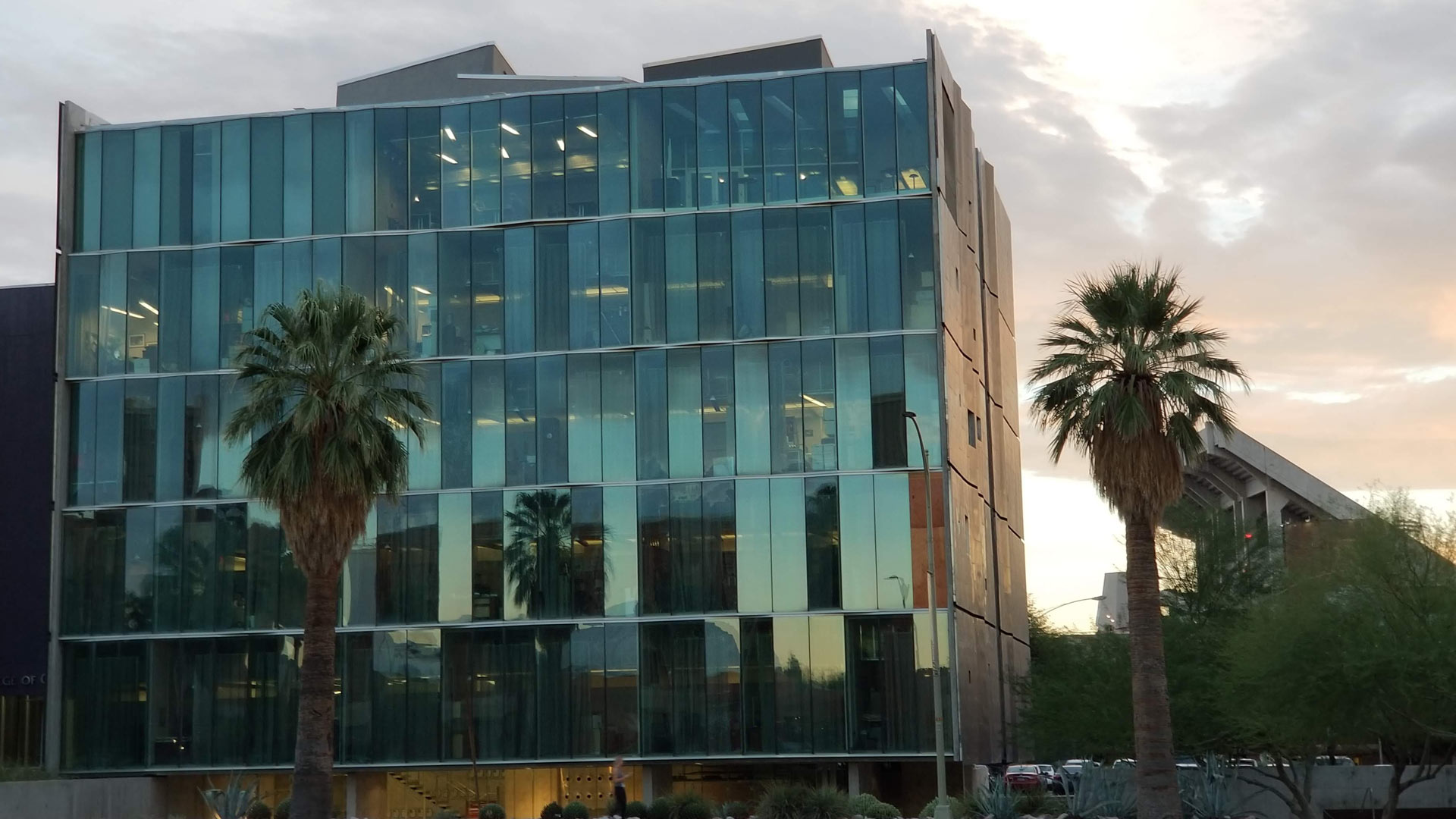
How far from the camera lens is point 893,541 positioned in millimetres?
47344

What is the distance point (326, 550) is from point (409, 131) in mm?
20228

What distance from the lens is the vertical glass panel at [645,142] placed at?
165ft

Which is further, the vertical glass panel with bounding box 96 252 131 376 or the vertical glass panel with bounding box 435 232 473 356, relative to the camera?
the vertical glass panel with bounding box 96 252 131 376

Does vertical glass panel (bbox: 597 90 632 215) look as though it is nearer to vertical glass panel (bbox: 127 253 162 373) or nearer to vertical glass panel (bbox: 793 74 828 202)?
vertical glass panel (bbox: 793 74 828 202)

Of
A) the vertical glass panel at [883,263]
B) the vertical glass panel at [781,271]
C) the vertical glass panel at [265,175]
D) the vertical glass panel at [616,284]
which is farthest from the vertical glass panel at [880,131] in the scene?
the vertical glass panel at [265,175]

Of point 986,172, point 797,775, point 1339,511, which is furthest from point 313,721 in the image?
point 1339,511

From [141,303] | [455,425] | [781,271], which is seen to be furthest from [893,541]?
[141,303]

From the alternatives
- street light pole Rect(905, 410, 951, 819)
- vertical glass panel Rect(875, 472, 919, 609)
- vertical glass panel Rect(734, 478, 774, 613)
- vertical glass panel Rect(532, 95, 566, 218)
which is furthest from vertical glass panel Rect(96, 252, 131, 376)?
street light pole Rect(905, 410, 951, 819)

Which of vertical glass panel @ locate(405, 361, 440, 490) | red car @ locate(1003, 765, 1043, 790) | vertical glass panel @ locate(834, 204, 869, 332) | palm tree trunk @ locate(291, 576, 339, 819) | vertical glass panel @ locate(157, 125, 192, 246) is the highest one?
vertical glass panel @ locate(157, 125, 192, 246)

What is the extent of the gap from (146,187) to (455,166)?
409 inches

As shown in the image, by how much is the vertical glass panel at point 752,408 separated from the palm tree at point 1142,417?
12975mm

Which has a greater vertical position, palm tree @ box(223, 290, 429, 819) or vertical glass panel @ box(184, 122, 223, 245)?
vertical glass panel @ box(184, 122, 223, 245)

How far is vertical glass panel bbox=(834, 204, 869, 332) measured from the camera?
48.6m

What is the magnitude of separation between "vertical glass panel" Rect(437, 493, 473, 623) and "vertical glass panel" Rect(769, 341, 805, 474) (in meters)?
9.61
